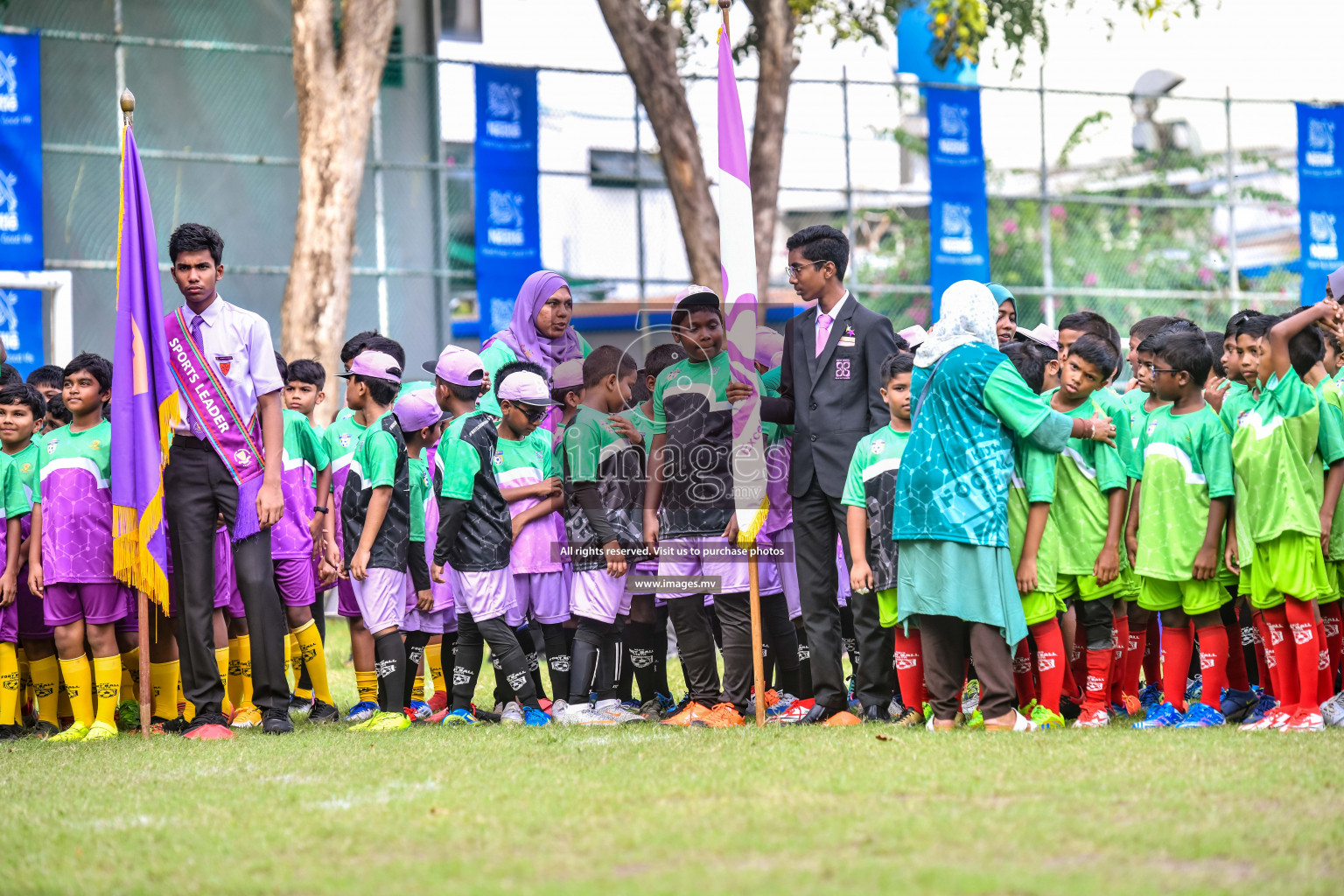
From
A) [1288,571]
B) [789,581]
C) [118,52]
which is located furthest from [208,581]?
[118,52]

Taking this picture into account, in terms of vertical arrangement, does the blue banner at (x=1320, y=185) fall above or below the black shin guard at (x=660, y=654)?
above

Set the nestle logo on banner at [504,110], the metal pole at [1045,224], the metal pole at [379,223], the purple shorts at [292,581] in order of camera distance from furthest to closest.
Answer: the metal pole at [1045,224]
the metal pole at [379,223]
the nestle logo on banner at [504,110]
the purple shorts at [292,581]

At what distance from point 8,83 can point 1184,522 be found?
1160 centimetres

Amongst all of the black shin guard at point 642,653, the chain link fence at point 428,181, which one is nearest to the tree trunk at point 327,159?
the chain link fence at point 428,181

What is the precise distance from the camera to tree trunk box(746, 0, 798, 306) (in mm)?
14156

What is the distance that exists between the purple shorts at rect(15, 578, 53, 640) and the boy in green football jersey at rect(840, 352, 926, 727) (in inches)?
166

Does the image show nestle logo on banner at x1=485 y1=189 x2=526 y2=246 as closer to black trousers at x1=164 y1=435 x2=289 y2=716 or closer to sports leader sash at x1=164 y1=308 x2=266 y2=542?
sports leader sash at x1=164 y1=308 x2=266 y2=542

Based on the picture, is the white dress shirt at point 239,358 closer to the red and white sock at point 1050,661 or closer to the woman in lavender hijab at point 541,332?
the woman in lavender hijab at point 541,332

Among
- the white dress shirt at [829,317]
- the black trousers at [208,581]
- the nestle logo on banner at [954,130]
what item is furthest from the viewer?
the nestle logo on banner at [954,130]

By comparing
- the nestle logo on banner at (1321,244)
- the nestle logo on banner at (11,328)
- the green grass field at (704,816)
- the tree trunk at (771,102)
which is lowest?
the green grass field at (704,816)

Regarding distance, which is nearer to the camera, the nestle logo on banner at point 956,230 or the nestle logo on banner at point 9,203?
the nestle logo on banner at point 9,203

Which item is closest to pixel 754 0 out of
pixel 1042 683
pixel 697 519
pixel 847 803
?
pixel 697 519

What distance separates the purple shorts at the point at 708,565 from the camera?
692 cm

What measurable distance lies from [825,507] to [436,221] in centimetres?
1012
